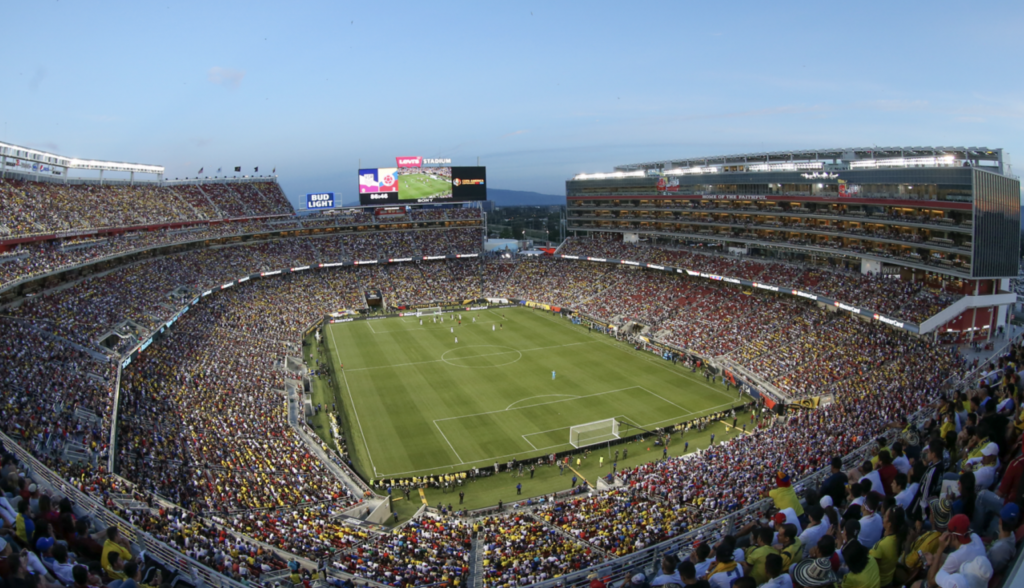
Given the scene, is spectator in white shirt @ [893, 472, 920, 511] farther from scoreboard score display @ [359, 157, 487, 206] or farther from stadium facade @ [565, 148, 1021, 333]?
scoreboard score display @ [359, 157, 487, 206]

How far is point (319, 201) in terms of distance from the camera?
75.1 m

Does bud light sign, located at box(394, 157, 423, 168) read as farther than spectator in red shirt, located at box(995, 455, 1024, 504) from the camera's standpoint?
Yes

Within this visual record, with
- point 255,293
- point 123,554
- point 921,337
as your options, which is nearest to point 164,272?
point 255,293

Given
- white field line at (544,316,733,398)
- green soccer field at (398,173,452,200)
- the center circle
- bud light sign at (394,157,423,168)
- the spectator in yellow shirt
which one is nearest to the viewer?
the spectator in yellow shirt

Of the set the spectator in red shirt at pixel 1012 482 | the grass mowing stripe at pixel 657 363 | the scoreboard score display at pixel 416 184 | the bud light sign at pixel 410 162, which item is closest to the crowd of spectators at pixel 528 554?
the spectator in red shirt at pixel 1012 482

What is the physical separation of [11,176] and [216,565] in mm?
47303

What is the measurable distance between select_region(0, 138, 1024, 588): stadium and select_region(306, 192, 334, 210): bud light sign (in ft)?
7.19

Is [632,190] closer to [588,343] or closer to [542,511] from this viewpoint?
[588,343]

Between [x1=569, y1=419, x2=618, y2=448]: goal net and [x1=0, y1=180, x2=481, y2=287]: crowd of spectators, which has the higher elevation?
[x1=0, y1=180, x2=481, y2=287]: crowd of spectators

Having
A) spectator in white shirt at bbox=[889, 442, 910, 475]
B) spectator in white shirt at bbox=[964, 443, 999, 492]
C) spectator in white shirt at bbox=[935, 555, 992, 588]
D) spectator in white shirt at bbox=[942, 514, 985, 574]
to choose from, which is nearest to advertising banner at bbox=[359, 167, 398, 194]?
spectator in white shirt at bbox=[889, 442, 910, 475]

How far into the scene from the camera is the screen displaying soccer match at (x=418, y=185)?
73.4 meters

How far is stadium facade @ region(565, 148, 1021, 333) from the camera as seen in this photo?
3703 cm

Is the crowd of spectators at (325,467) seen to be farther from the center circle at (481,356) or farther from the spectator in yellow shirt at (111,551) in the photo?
the center circle at (481,356)

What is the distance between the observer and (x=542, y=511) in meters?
23.0
